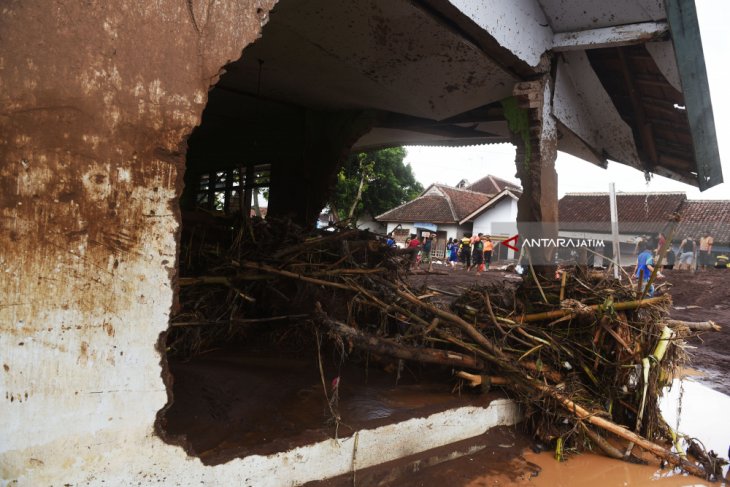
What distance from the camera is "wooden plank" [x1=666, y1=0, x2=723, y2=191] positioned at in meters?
4.15

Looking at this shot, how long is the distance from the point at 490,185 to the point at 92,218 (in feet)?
138

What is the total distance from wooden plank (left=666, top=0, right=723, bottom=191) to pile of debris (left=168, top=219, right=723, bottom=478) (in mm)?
2138

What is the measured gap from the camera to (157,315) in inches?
81.8

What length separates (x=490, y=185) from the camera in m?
41.8

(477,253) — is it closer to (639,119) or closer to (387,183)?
(387,183)

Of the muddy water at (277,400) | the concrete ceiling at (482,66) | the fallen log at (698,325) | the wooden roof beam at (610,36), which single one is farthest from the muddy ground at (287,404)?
the wooden roof beam at (610,36)

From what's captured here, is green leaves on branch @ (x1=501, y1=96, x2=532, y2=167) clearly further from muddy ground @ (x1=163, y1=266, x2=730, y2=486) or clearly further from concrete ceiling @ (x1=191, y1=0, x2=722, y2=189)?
muddy ground @ (x1=163, y1=266, x2=730, y2=486)

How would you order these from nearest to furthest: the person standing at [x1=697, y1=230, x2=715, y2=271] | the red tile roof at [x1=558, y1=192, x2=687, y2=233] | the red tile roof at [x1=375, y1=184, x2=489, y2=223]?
the person standing at [x1=697, y1=230, x2=715, y2=271], the red tile roof at [x1=558, y1=192, x2=687, y2=233], the red tile roof at [x1=375, y1=184, x2=489, y2=223]

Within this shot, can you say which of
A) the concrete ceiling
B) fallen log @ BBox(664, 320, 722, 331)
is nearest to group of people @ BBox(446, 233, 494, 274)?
the concrete ceiling

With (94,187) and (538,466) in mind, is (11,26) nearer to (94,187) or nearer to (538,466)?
(94,187)

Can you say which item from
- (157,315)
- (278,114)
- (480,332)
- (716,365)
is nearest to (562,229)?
(716,365)

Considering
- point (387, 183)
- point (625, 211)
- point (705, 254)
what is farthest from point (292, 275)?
point (625, 211)

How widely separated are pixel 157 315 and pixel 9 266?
58 cm

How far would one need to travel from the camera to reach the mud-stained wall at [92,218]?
68.9 inches
